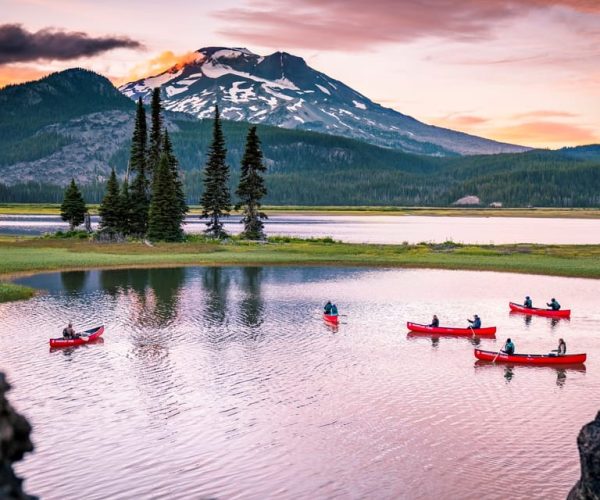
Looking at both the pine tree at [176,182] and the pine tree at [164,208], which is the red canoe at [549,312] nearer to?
the pine tree at [164,208]

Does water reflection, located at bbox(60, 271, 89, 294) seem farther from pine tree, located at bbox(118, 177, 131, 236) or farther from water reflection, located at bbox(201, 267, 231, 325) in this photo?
pine tree, located at bbox(118, 177, 131, 236)

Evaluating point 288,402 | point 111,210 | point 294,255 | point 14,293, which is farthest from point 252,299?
point 111,210

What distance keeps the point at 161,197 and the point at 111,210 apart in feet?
28.2

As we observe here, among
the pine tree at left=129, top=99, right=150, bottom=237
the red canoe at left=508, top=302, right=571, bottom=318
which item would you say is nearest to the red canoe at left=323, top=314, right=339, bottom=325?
the red canoe at left=508, top=302, right=571, bottom=318

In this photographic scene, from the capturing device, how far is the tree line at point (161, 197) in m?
106

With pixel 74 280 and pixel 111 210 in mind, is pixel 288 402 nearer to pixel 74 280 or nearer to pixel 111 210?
pixel 74 280

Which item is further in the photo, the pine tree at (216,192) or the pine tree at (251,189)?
the pine tree at (216,192)

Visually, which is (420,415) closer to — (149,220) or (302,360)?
(302,360)

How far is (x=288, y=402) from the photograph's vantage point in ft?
98.1

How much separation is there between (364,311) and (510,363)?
59.6 feet

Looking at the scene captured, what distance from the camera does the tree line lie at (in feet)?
349

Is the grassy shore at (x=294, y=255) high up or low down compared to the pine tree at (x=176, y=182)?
down

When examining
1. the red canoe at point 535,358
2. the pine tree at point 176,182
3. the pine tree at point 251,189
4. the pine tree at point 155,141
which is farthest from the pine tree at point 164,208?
the red canoe at point 535,358

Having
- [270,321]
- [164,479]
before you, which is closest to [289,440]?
[164,479]
